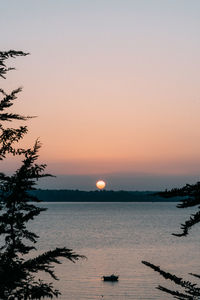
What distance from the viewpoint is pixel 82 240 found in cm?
17762

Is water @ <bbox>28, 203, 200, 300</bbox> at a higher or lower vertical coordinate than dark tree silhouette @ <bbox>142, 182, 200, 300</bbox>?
lower

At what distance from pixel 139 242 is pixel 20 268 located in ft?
554

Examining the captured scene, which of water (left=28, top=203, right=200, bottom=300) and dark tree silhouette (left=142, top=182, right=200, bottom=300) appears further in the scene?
water (left=28, top=203, right=200, bottom=300)

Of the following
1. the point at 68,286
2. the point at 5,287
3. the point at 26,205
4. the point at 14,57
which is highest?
the point at 14,57

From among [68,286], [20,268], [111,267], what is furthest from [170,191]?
[111,267]

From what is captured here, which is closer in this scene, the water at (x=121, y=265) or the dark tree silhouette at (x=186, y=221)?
the dark tree silhouette at (x=186, y=221)

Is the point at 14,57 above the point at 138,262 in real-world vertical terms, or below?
above

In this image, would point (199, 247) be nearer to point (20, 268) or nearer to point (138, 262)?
point (138, 262)

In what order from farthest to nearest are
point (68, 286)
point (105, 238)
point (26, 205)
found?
point (105, 238) → point (68, 286) → point (26, 205)

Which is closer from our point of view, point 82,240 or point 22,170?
point 22,170

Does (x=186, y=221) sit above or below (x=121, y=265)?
above

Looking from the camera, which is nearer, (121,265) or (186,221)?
(186,221)

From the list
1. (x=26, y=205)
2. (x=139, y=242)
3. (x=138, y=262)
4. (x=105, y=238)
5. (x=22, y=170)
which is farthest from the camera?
(x=105, y=238)

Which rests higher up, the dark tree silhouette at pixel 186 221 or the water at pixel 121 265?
the dark tree silhouette at pixel 186 221
